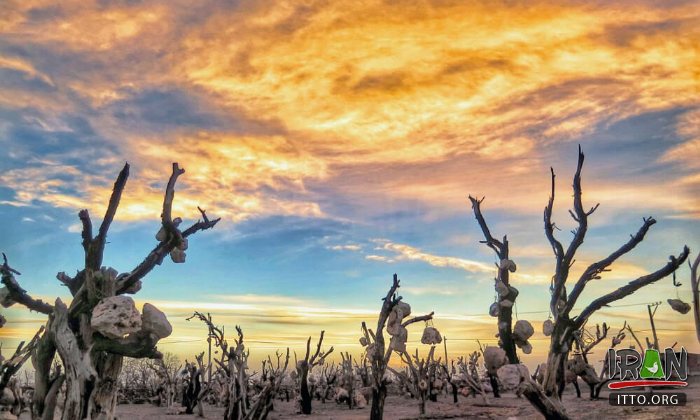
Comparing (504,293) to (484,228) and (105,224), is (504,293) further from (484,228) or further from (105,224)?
(105,224)

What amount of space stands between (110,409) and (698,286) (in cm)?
1835

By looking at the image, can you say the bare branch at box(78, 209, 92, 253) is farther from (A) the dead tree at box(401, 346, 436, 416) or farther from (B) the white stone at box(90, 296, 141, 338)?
(A) the dead tree at box(401, 346, 436, 416)

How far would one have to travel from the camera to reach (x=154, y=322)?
11.3 meters

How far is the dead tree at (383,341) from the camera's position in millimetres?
19766

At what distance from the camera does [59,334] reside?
11.0 metres

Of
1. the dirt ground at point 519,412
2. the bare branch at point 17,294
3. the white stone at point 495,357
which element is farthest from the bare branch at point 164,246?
the dirt ground at point 519,412

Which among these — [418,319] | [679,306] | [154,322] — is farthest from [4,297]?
[679,306]

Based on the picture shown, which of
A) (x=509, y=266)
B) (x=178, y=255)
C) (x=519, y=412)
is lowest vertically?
(x=519, y=412)

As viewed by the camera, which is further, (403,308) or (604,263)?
(403,308)

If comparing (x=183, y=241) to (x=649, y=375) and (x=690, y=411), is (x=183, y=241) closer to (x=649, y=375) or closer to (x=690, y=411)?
(x=649, y=375)

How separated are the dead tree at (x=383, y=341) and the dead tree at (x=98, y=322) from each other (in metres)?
9.03

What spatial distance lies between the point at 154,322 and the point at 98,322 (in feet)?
3.65

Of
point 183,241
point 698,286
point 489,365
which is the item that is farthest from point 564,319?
point 183,241

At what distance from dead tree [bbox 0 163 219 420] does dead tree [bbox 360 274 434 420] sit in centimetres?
903
